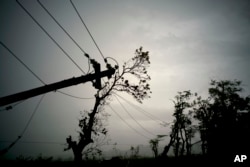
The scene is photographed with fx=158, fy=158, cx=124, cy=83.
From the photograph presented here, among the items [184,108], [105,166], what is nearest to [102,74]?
[105,166]

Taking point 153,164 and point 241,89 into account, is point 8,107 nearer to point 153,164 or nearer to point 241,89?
point 153,164

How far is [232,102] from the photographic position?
31.4 m

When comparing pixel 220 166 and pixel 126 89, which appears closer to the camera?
pixel 220 166

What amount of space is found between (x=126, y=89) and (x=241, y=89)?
26815mm

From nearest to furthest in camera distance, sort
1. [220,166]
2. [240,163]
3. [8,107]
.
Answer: [8,107]
[240,163]
[220,166]

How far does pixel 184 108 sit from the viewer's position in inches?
1293

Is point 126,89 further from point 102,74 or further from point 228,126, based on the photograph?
point 228,126

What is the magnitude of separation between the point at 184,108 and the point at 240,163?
18.8 m

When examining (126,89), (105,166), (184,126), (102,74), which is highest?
(126,89)

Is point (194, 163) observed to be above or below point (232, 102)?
below

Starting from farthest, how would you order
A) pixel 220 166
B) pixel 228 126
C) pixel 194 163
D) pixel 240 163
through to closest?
pixel 194 163 < pixel 228 126 < pixel 220 166 < pixel 240 163

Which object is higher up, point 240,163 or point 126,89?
point 126,89

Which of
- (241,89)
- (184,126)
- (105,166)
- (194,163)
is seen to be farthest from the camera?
(184,126)

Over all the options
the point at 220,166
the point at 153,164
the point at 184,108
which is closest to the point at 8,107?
the point at 153,164
